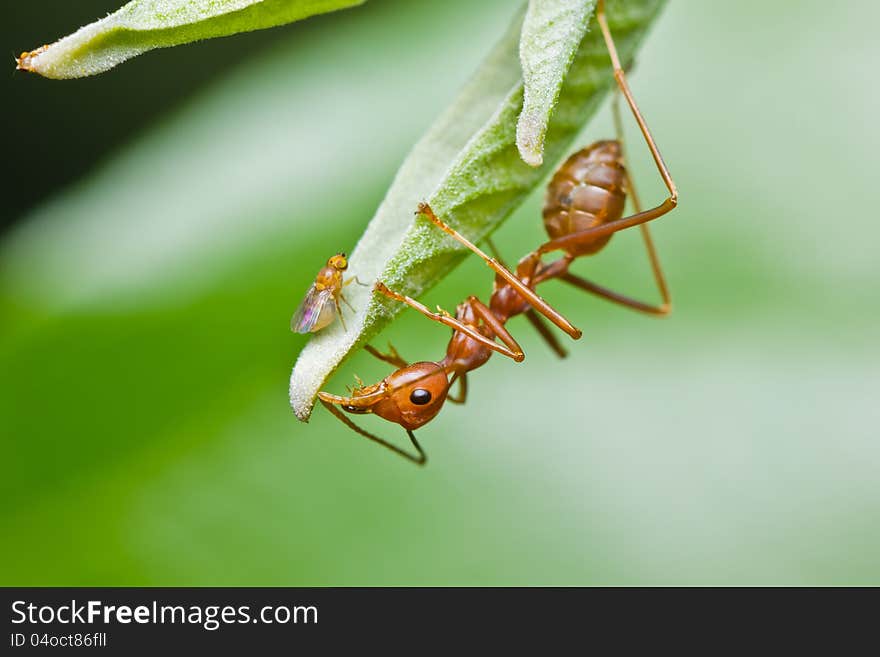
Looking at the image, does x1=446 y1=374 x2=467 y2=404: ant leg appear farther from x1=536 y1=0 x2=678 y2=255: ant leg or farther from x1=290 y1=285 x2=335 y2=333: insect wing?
x1=290 y1=285 x2=335 y2=333: insect wing

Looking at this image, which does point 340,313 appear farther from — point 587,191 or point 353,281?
point 587,191

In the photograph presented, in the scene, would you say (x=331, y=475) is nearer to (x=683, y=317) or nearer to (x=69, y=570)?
(x=69, y=570)

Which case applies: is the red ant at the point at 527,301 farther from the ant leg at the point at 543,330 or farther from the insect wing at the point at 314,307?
the insect wing at the point at 314,307

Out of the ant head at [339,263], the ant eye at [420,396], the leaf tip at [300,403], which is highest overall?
the ant eye at [420,396]

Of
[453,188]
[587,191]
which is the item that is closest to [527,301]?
[587,191]

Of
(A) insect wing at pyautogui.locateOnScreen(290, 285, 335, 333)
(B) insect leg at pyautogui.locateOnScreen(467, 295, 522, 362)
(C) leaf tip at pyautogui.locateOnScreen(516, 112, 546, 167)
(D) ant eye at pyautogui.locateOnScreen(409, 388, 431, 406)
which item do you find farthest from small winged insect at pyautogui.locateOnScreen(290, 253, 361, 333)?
(B) insect leg at pyautogui.locateOnScreen(467, 295, 522, 362)

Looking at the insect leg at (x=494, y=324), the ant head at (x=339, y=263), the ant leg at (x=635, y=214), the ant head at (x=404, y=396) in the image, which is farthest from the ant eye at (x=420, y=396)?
the ant head at (x=339, y=263)
